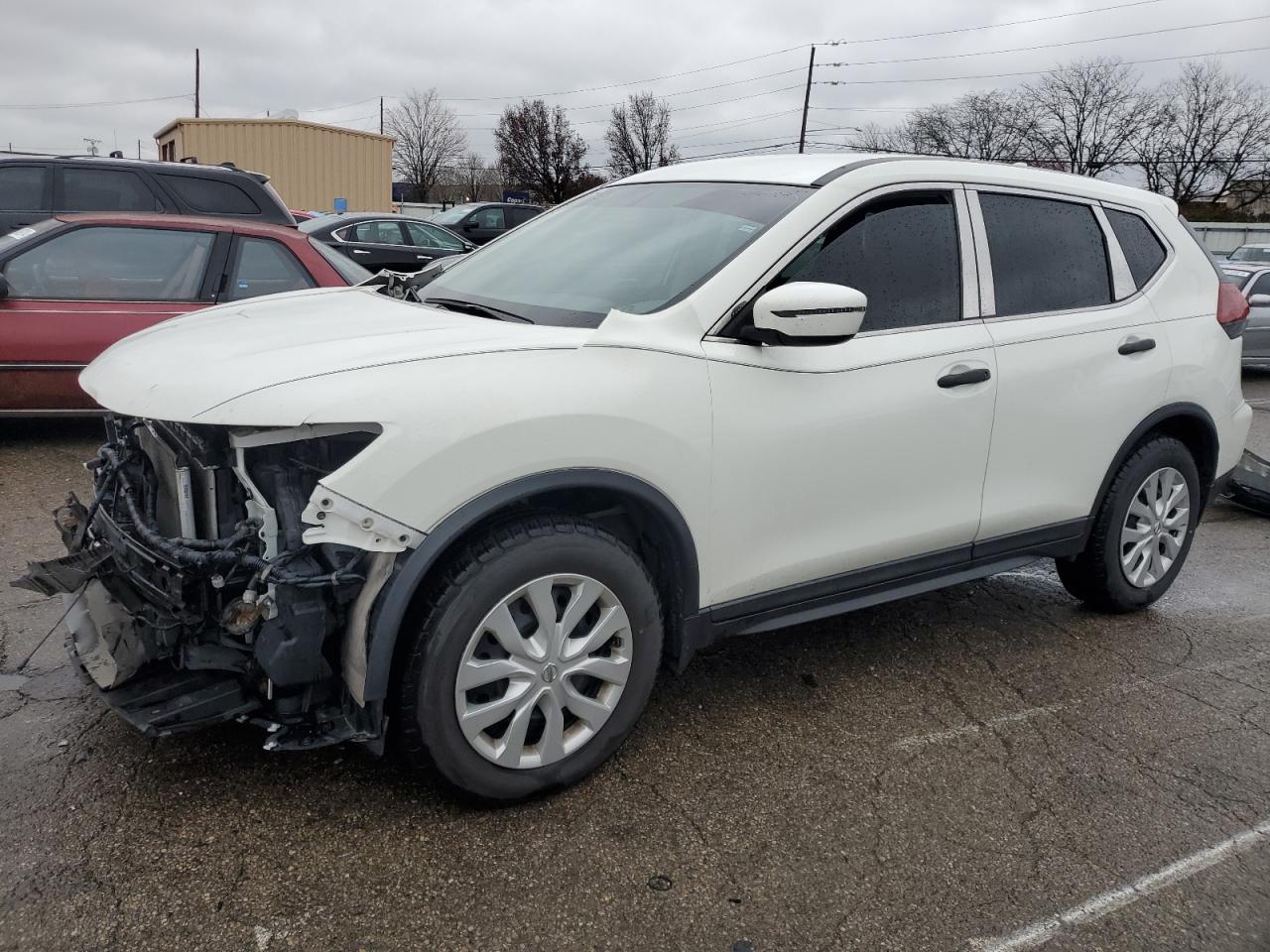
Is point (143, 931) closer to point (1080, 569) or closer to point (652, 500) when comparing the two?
point (652, 500)

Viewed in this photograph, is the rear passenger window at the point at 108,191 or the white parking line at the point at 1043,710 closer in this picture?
the white parking line at the point at 1043,710

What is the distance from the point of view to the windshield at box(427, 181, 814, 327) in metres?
3.09

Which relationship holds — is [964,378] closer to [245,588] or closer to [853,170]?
[853,170]

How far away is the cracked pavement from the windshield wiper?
134 cm

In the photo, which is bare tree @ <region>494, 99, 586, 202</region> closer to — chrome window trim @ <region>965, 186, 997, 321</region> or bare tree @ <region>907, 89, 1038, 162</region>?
bare tree @ <region>907, 89, 1038, 162</region>

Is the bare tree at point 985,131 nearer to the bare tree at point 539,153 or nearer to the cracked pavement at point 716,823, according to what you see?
the bare tree at point 539,153

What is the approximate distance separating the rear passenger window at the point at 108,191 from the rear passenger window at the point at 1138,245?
6751mm

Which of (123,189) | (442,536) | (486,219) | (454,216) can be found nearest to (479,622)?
(442,536)

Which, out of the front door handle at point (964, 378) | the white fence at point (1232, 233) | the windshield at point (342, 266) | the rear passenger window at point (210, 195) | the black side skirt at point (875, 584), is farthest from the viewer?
the white fence at point (1232, 233)

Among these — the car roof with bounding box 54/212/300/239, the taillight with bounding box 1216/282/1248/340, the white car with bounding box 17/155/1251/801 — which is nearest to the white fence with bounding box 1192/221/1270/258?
the taillight with bounding box 1216/282/1248/340

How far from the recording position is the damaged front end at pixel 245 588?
7.80ft

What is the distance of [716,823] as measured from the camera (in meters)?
2.76

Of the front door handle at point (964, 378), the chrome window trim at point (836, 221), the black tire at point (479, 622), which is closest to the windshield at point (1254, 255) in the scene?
the chrome window trim at point (836, 221)

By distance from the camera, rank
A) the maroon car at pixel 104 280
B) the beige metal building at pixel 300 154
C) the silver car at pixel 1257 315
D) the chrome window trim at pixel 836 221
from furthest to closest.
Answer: the beige metal building at pixel 300 154
the silver car at pixel 1257 315
the maroon car at pixel 104 280
the chrome window trim at pixel 836 221
